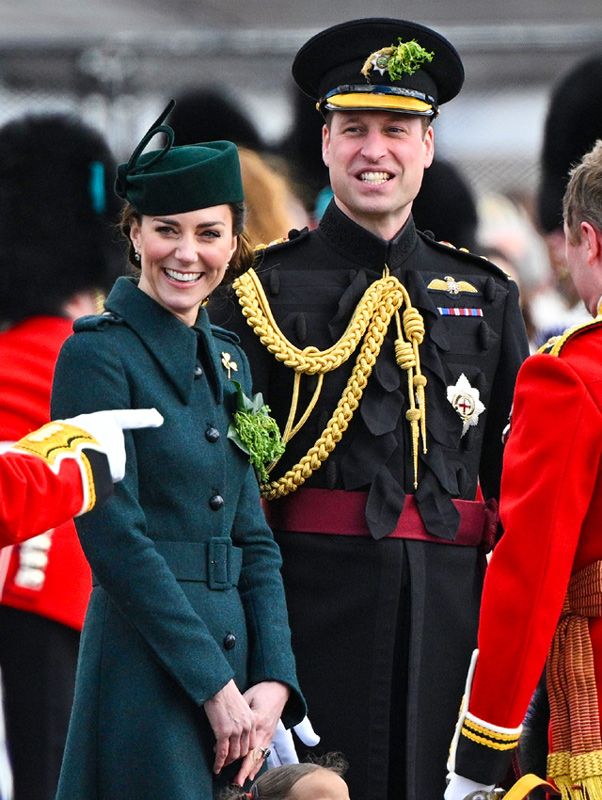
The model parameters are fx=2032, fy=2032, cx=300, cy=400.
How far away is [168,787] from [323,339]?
54.2 inches

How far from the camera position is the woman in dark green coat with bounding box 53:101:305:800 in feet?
11.9

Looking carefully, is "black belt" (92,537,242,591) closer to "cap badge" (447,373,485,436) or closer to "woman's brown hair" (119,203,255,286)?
"woman's brown hair" (119,203,255,286)

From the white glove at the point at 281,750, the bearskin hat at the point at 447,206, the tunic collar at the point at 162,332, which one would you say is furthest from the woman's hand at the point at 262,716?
the bearskin hat at the point at 447,206

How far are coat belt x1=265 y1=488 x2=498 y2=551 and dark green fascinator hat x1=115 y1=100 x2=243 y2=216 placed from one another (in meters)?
0.89

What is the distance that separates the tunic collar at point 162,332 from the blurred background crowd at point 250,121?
1.62m

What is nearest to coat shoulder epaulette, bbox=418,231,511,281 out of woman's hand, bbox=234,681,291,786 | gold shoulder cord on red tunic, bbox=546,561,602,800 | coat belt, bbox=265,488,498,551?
coat belt, bbox=265,488,498,551

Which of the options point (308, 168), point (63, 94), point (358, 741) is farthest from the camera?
point (308, 168)

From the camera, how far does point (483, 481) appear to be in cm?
479

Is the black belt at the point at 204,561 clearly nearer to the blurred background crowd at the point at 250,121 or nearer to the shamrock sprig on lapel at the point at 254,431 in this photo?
the shamrock sprig on lapel at the point at 254,431

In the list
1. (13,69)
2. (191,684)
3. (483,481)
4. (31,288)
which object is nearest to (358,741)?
(483,481)

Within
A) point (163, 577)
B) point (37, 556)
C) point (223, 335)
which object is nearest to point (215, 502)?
point (163, 577)

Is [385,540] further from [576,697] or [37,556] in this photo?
[37,556]

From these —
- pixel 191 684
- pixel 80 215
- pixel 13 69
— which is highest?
pixel 13 69

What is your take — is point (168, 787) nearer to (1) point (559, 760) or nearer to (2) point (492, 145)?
(1) point (559, 760)
